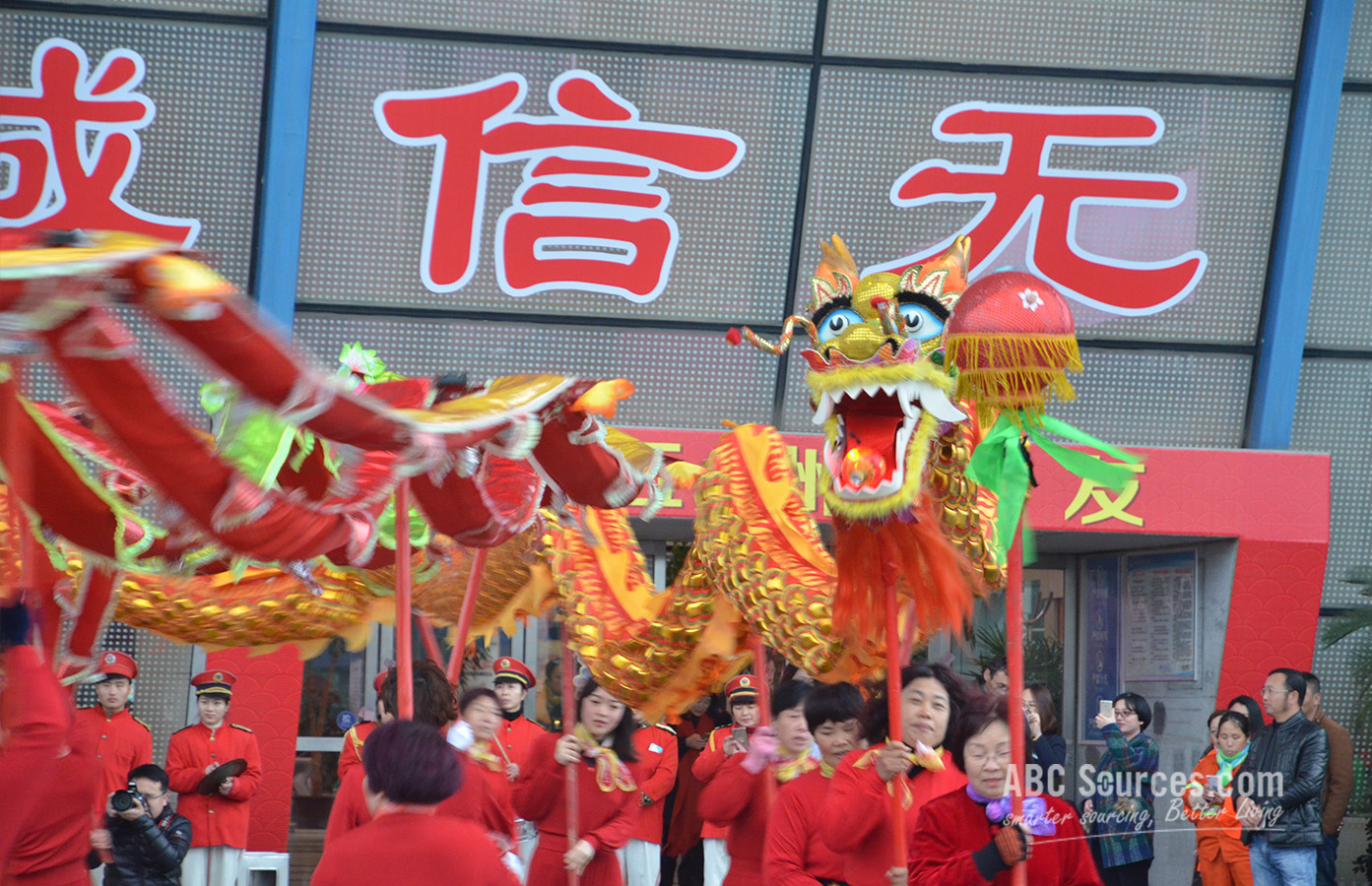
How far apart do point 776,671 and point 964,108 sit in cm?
331

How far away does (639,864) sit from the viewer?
7367 mm

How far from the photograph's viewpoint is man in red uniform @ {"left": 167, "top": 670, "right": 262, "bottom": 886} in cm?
726

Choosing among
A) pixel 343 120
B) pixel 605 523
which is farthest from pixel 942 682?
pixel 343 120

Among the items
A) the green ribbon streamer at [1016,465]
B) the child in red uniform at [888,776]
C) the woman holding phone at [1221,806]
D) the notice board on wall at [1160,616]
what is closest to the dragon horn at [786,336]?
the green ribbon streamer at [1016,465]

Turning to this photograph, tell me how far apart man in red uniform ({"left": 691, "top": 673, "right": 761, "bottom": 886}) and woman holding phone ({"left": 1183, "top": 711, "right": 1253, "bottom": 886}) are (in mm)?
1839

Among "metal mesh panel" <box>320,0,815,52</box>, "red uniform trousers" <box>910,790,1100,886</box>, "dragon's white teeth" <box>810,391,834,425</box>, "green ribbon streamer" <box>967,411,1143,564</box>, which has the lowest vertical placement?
"red uniform trousers" <box>910,790,1100,886</box>

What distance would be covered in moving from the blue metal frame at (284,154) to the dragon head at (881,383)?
16.6 ft

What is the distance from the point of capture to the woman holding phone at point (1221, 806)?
258 inches

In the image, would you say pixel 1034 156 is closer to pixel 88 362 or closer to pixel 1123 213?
pixel 1123 213

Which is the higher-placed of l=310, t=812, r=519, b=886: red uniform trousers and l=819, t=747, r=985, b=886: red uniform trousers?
l=310, t=812, r=519, b=886: red uniform trousers

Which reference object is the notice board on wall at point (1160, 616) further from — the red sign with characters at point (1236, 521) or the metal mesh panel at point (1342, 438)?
the metal mesh panel at point (1342, 438)

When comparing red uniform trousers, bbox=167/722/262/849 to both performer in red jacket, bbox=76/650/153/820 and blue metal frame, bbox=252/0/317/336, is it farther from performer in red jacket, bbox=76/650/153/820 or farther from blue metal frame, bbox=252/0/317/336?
blue metal frame, bbox=252/0/317/336

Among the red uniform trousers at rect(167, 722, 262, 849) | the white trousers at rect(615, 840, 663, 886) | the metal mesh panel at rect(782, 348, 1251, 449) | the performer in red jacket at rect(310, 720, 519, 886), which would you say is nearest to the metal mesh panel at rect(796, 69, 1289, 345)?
the metal mesh panel at rect(782, 348, 1251, 449)

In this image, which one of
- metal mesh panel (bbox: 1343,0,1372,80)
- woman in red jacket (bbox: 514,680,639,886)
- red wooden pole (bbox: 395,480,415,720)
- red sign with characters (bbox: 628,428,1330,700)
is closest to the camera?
red wooden pole (bbox: 395,480,415,720)
